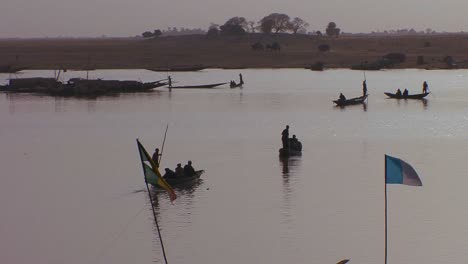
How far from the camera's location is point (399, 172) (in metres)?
16.8

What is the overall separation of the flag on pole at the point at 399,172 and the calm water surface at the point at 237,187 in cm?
434

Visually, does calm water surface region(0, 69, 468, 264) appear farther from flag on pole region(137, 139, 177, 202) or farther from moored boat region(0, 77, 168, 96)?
moored boat region(0, 77, 168, 96)

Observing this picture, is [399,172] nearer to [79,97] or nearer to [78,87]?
[78,87]

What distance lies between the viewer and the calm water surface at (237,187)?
22.1m

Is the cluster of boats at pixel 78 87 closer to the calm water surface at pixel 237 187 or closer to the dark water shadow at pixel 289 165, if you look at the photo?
the calm water surface at pixel 237 187

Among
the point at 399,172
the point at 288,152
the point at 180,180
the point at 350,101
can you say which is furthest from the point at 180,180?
the point at 350,101

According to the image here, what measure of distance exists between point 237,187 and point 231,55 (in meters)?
82.3

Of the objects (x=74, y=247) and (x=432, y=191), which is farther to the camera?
(x=432, y=191)

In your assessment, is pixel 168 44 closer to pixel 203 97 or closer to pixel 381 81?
pixel 381 81

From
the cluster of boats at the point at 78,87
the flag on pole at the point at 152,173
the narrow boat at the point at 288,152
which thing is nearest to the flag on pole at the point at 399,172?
the flag on pole at the point at 152,173

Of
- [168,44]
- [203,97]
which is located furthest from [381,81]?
[168,44]

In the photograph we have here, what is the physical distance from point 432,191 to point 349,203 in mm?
2897

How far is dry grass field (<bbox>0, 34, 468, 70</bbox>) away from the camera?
342ft

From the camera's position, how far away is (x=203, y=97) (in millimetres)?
67312
